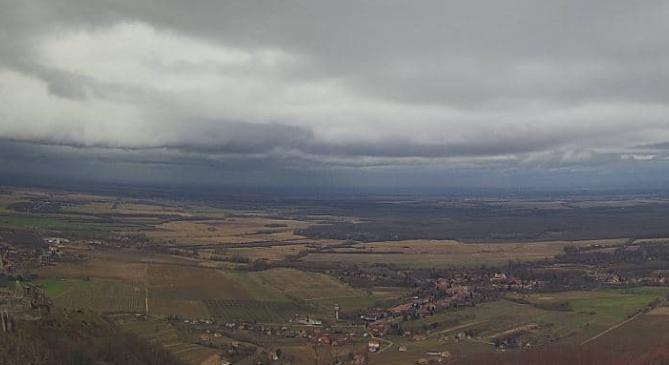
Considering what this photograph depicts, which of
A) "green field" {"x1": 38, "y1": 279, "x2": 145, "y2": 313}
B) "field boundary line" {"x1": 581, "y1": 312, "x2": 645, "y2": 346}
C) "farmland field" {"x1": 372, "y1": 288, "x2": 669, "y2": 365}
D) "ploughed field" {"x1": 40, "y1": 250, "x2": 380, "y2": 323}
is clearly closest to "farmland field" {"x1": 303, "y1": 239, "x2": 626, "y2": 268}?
"ploughed field" {"x1": 40, "y1": 250, "x2": 380, "y2": 323}

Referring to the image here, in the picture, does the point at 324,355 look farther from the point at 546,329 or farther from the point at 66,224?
the point at 66,224

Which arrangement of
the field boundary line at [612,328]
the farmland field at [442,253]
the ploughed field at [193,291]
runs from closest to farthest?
1. the field boundary line at [612,328]
2. the ploughed field at [193,291]
3. the farmland field at [442,253]

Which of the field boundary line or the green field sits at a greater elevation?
the green field

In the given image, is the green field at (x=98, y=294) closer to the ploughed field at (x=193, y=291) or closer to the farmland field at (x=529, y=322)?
the ploughed field at (x=193, y=291)

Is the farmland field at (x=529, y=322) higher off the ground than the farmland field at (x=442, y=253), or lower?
lower

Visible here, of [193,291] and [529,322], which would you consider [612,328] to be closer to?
[529,322]

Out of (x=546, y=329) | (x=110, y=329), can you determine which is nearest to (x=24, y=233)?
(x=110, y=329)

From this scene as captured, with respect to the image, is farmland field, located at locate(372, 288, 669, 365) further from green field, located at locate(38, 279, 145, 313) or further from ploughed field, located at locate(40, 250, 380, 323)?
green field, located at locate(38, 279, 145, 313)

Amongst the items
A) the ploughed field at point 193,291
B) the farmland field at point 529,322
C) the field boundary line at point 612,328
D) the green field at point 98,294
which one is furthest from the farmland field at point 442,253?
the field boundary line at point 612,328

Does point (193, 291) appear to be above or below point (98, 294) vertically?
below

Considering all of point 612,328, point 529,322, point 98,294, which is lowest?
point 529,322

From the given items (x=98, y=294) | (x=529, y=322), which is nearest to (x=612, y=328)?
(x=529, y=322)
